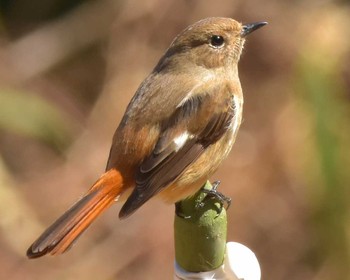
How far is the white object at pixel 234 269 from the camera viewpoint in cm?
300

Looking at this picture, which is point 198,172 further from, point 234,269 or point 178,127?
point 234,269

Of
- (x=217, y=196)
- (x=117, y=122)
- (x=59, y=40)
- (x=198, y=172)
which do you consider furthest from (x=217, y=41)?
(x=59, y=40)

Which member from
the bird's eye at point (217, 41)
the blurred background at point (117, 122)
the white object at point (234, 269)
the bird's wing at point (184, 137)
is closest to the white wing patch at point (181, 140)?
the bird's wing at point (184, 137)

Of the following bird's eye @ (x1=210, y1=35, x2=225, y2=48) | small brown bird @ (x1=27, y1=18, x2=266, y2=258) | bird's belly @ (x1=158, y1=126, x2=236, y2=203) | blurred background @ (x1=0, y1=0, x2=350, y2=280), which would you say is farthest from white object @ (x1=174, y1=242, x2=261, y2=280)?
blurred background @ (x1=0, y1=0, x2=350, y2=280)

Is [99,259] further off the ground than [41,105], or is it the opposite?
[41,105]

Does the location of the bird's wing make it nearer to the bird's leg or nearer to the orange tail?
the orange tail

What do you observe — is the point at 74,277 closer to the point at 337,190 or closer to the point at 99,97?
the point at 99,97

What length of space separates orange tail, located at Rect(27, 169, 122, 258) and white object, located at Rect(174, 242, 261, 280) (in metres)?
0.50

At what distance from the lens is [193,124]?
4.14 metres

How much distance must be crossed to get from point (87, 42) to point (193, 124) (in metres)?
3.22

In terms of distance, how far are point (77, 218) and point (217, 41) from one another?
120 centimetres

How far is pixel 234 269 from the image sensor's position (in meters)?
3.03

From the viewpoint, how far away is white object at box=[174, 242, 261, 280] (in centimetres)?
300

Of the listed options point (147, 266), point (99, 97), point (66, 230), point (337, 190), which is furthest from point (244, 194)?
point (66, 230)
